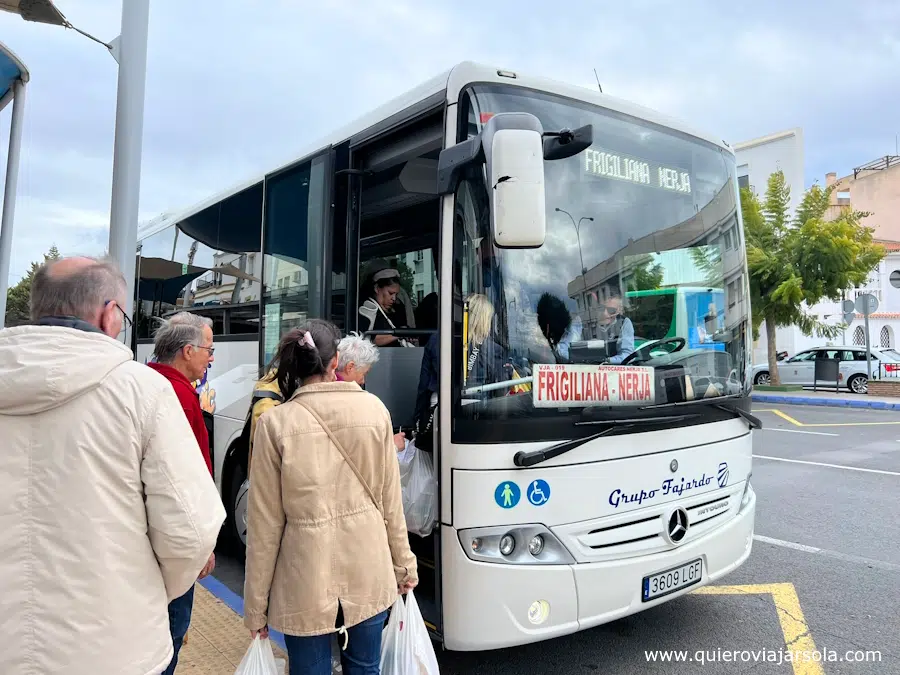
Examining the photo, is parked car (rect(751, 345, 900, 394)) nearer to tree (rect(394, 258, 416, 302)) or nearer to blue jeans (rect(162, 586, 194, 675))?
tree (rect(394, 258, 416, 302))

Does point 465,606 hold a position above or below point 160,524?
Answer: below

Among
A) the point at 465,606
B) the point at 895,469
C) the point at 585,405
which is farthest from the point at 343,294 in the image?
the point at 895,469

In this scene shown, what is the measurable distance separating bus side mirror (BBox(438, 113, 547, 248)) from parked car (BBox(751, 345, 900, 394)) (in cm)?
2200

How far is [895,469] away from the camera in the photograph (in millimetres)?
8930

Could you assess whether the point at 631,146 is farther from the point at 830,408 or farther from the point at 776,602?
the point at 830,408

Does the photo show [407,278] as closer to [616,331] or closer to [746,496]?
[616,331]

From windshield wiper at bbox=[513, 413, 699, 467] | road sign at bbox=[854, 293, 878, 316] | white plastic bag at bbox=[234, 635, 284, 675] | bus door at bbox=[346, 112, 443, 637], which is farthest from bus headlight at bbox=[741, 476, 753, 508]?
road sign at bbox=[854, 293, 878, 316]

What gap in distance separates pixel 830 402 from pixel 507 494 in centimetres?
1880

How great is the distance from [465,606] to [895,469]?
8.42 metres

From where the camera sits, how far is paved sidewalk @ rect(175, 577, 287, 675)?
3.24 m

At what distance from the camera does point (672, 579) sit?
3.41 meters

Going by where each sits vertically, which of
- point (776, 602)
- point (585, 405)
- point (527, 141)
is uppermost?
point (527, 141)

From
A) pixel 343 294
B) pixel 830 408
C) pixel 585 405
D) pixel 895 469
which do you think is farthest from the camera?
pixel 830 408

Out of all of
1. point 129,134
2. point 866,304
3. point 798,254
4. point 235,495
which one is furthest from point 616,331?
point 798,254
